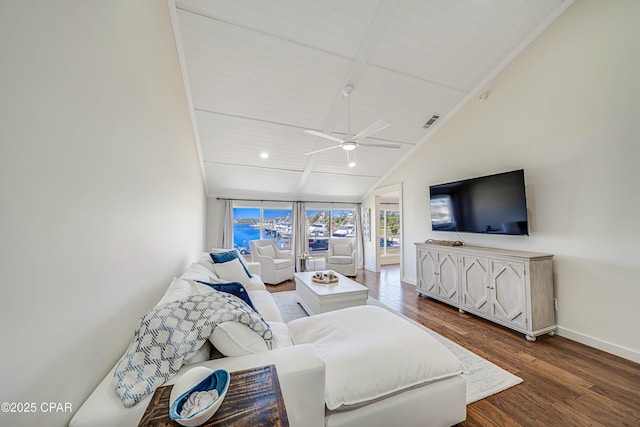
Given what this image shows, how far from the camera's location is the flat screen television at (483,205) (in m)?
2.89

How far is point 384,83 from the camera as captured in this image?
318 centimetres

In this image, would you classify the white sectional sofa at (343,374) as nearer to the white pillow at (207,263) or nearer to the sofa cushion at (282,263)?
the white pillow at (207,263)

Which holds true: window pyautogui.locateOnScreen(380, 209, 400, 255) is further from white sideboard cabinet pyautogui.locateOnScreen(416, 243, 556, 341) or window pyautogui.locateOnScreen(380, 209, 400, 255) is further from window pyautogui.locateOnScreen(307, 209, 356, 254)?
white sideboard cabinet pyautogui.locateOnScreen(416, 243, 556, 341)

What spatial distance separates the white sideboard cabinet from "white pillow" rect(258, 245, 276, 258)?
3.53m

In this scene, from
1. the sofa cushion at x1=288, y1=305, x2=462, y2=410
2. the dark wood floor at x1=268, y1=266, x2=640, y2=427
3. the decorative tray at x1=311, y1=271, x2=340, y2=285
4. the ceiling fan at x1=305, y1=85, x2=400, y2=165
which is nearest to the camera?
the sofa cushion at x1=288, y1=305, x2=462, y2=410

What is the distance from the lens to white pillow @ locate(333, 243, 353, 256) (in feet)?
19.3

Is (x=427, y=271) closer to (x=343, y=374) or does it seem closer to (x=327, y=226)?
(x=343, y=374)

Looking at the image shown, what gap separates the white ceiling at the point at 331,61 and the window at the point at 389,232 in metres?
3.32

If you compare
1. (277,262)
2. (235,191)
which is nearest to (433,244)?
(277,262)

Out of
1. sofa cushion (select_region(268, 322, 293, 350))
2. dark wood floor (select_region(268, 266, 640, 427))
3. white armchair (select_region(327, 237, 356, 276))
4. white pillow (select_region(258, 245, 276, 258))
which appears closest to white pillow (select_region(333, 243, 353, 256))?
white armchair (select_region(327, 237, 356, 276))

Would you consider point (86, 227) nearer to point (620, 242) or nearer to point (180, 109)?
point (180, 109)

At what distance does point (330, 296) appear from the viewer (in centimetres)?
289

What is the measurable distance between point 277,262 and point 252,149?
2414 millimetres

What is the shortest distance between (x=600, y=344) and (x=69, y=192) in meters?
4.21
